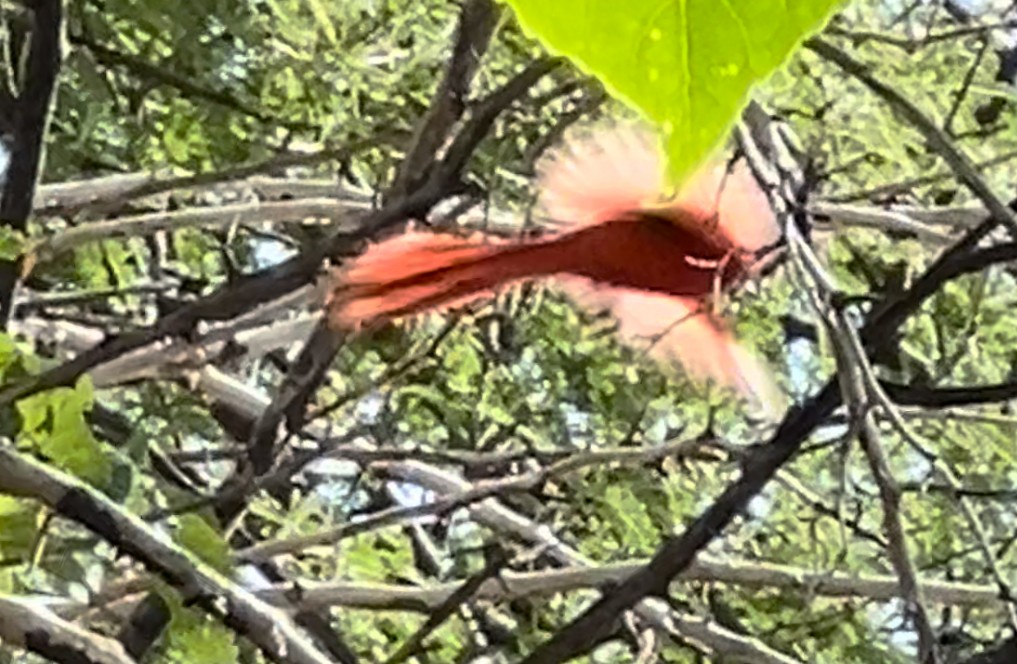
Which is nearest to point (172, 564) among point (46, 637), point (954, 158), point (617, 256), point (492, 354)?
point (46, 637)

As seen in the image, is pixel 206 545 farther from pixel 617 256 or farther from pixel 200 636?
pixel 617 256

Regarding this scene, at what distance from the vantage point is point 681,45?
96 mm

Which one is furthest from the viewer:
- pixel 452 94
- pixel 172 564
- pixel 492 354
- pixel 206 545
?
pixel 492 354

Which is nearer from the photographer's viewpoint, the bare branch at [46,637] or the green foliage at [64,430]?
the bare branch at [46,637]

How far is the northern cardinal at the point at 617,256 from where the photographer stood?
59 cm

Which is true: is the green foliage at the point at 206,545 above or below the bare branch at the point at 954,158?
below

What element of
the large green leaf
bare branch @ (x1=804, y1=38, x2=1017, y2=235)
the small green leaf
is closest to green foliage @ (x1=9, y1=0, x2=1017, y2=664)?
the small green leaf

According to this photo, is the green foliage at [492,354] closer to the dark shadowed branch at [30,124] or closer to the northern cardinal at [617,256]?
the dark shadowed branch at [30,124]

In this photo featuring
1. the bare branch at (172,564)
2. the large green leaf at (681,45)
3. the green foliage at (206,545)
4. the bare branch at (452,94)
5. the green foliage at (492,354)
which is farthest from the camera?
the green foliage at (492,354)

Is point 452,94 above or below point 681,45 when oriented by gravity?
above

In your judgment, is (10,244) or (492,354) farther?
(492,354)

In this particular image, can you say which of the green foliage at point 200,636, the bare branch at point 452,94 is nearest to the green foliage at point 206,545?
the green foliage at point 200,636

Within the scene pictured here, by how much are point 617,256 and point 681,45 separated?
496mm

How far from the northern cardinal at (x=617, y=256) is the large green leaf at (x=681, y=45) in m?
0.45
